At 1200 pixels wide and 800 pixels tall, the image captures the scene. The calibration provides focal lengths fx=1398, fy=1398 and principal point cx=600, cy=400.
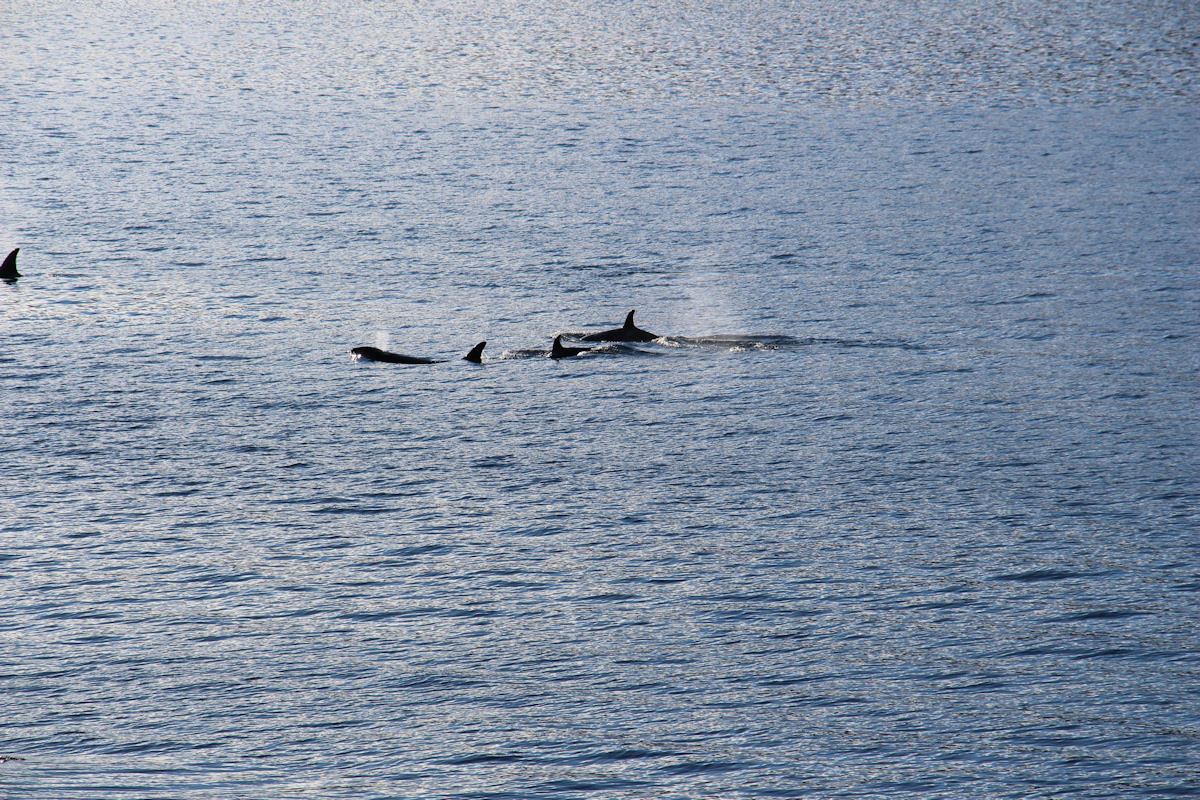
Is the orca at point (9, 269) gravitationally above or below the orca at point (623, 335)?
above

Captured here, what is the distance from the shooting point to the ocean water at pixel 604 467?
11766mm

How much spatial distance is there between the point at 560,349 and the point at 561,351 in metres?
0.05

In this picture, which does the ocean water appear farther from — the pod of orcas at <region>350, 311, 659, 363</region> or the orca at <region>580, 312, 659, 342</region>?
the orca at <region>580, 312, 659, 342</region>

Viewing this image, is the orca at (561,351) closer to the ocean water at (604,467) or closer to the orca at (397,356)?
the ocean water at (604,467)

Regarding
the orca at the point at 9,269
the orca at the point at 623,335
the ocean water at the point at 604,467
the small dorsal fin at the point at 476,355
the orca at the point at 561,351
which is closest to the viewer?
the ocean water at the point at 604,467

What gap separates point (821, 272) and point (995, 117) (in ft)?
62.0

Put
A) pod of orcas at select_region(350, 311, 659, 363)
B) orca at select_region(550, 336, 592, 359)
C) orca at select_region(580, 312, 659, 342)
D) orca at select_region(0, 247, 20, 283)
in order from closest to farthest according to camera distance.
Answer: pod of orcas at select_region(350, 311, 659, 363)
orca at select_region(550, 336, 592, 359)
orca at select_region(580, 312, 659, 342)
orca at select_region(0, 247, 20, 283)

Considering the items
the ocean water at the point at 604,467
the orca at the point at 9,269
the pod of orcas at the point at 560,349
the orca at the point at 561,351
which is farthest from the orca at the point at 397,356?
the orca at the point at 9,269

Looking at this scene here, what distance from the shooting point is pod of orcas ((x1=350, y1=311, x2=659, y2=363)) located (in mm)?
21797

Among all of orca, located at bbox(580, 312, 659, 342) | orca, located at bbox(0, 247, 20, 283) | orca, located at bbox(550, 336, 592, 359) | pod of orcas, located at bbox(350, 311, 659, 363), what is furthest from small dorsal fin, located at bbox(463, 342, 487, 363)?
orca, located at bbox(0, 247, 20, 283)

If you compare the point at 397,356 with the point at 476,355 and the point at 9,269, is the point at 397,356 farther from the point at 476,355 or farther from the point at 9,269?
the point at 9,269

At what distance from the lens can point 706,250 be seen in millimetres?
28797

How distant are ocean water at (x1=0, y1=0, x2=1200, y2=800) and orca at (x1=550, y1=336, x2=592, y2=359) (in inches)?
35.3

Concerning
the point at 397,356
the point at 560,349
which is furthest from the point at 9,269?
the point at 560,349
